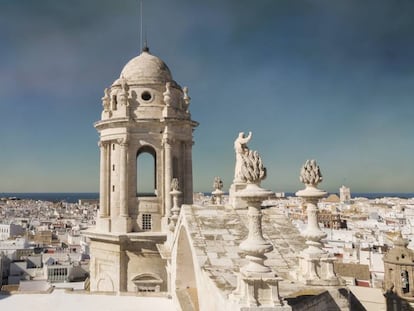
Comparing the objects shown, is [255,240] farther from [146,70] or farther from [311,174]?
[146,70]

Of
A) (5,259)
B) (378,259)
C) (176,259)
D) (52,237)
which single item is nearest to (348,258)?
(378,259)

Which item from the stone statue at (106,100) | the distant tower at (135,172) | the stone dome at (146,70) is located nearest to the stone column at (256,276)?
the distant tower at (135,172)

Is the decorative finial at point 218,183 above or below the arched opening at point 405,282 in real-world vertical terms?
above

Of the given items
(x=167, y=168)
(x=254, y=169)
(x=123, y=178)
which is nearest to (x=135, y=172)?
(x=123, y=178)

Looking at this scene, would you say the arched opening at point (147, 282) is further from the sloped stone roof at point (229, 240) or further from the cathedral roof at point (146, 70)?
the sloped stone roof at point (229, 240)

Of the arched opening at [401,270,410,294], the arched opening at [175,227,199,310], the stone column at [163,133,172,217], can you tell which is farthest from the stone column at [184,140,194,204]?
the arched opening at [401,270,410,294]

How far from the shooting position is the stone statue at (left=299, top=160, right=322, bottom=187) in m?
7.97

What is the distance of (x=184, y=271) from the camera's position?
37.0 feet

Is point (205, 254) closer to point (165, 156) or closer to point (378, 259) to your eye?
point (165, 156)

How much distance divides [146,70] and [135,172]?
4.59 meters

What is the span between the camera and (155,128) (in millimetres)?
18797

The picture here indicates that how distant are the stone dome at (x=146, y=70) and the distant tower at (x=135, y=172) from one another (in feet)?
0.15

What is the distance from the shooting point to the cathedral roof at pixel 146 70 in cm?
1919

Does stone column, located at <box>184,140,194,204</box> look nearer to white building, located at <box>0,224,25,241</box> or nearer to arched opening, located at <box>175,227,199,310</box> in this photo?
arched opening, located at <box>175,227,199,310</box>
